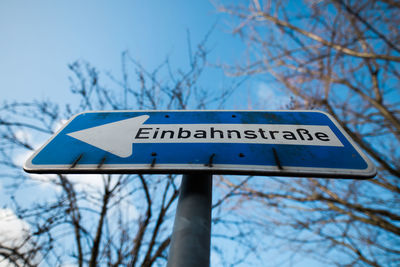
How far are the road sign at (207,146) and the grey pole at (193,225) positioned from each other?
2.8 inches

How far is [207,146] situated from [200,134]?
96 mm

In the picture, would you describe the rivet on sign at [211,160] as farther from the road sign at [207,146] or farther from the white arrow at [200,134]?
the white arrow at [200,134]

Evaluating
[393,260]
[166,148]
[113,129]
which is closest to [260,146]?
[166,148]

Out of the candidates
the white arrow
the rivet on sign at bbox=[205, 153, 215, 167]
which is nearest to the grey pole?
the rivet on sign at bbox=[205, 153, 215, 167]

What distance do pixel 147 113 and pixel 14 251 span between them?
2947mm

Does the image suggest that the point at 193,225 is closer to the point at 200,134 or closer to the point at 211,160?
the point at 211,160

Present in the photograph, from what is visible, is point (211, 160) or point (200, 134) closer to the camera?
point (211, 160)

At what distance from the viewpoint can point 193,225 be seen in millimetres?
683

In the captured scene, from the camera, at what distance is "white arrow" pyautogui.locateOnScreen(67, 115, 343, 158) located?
3.07 ft

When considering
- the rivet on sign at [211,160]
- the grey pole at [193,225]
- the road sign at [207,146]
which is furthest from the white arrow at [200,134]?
the grey pole at [193,225]

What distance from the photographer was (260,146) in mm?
899

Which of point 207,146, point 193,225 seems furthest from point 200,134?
point 193,225

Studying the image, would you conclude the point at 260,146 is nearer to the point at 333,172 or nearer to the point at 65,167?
the point at 333,172

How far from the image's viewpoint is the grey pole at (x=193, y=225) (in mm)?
620
